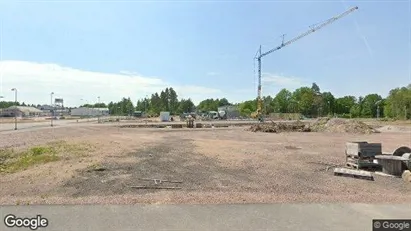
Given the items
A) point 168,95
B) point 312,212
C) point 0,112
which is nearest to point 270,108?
point 168,95

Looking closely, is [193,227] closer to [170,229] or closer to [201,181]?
[170,229]

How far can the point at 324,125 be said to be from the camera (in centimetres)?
4784

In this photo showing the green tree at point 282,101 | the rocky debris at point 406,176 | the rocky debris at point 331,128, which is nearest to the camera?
the rocky debris at point 406,176

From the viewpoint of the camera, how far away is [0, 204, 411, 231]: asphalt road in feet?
21.6

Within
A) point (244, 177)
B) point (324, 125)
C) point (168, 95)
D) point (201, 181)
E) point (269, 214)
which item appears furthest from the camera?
point (168, 95)

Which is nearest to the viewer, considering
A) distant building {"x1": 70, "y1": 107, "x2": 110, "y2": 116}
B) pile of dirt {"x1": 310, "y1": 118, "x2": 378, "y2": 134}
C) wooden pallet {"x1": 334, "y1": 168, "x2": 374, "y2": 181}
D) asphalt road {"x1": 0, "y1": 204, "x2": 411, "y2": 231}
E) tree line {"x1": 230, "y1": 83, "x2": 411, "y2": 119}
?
asphalt road {"x1": 0, "y1": 204, "x2": 411, "y2": 231}

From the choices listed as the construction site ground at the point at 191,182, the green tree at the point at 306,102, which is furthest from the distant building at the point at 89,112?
the construction site ground at the point at 191,182

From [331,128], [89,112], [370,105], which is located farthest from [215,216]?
[89,112]

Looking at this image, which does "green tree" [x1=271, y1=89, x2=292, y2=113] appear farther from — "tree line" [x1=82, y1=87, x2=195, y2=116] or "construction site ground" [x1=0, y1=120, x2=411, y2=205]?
"construction site ground" [x1=0, y1=120, x2=411, y2=205]

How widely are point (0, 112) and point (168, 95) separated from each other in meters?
67.6

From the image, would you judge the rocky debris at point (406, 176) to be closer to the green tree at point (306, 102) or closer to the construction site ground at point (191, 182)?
the construction site ground at point (191, 182)

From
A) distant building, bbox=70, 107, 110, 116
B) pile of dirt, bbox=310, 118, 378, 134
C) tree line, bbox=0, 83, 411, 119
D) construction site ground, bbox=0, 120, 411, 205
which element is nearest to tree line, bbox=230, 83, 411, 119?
tree line, bbox=0, 83, 411, 119

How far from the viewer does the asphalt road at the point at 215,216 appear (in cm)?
660

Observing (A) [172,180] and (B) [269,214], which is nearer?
(B) [269,214]
